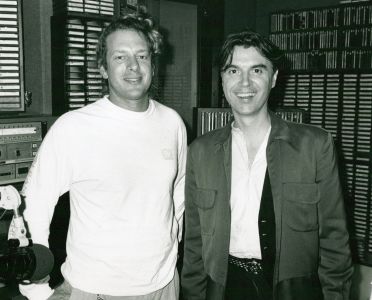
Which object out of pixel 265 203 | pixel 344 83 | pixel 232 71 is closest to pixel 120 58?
pixel 232 71

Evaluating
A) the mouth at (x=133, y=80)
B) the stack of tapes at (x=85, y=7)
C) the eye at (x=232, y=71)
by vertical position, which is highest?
the stack of tapes at (x=85, y=7)

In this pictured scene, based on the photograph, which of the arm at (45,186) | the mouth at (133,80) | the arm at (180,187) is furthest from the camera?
the arm at (180,187)

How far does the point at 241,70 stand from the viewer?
162cm

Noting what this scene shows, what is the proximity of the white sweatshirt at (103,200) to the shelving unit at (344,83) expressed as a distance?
2.16 metres

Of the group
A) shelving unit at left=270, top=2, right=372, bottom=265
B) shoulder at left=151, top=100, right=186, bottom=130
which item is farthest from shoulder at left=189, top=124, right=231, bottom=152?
shelving unit at left=270, top=2, right=372, bottom=265

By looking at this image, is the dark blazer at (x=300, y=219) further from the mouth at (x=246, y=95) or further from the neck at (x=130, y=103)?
the neck at (x=130, y=103)

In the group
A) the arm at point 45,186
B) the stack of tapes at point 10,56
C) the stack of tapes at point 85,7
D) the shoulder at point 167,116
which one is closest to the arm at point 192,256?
the shoulder at point 167,116

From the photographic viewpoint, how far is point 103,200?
1508 mm

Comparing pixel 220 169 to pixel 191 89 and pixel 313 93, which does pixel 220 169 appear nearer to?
pixel 191 89

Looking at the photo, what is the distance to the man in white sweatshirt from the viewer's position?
1498mm

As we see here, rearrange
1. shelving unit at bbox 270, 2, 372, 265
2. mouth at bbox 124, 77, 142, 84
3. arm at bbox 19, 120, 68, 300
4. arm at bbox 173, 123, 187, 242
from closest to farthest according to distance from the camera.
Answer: arm at bbox 19, 120, 68, 300 → mouth at bbox 124, 77, 142, 84 → arm at bbox 173, 123, 187, 242 → shelving unit at bbox 270, 2, 372, 265

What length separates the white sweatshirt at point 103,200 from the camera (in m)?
1.50

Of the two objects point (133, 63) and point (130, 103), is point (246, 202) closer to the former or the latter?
point (130, 103)

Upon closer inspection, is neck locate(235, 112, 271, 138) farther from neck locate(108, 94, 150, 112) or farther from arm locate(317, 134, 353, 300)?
neck locate(108, 94, 150, 112)
